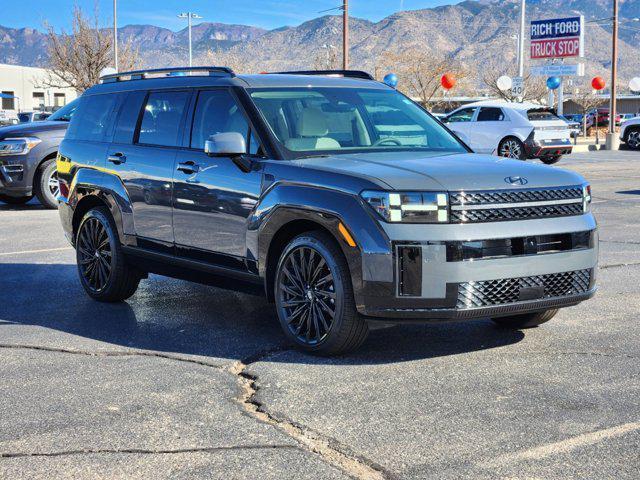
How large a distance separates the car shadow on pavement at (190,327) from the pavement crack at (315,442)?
771 millimetres

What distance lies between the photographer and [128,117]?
796cm

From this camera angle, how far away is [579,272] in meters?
6.06

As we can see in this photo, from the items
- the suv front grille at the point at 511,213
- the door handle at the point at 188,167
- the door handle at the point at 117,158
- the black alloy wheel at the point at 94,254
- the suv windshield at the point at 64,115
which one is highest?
the suv windshield at the point at 64,115

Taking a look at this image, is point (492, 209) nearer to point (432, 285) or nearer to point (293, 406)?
point (432, 285)

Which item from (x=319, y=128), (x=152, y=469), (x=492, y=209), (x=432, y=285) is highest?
(x=319, y=128)

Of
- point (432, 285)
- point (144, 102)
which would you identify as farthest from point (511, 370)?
point (144, 102)

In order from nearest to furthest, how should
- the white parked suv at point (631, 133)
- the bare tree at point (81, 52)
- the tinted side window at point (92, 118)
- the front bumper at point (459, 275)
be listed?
the front bumper at point (459, 275), the tinted side window at point (92, 118), the white parked suv at point (631, 133), the bare tree at point (81, 52)

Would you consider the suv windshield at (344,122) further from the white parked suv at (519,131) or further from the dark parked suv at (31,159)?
the white parked suv at (519,131)

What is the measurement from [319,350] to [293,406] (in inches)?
39.6

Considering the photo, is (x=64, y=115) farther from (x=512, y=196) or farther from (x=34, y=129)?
(x=512, y=196)

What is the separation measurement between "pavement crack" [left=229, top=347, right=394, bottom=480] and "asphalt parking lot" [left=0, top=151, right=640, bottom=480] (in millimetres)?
12

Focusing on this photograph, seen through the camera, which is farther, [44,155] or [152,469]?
[44,155]

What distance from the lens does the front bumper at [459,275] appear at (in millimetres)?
5562

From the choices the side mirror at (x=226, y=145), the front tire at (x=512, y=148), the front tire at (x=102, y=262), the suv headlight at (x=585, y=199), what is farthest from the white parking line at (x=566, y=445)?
the front tire at (x=512, y=148)
